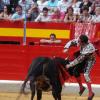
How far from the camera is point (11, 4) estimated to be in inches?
446

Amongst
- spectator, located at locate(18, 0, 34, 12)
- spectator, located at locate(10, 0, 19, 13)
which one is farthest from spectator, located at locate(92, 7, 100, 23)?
spectator, located at locate(10, 0, 19, 13)

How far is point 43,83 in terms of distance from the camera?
7.58m

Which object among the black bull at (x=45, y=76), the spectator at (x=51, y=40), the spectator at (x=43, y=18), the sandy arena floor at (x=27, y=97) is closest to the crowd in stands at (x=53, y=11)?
the spectator at (x=43, y=18)

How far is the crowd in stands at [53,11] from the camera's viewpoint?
10.4 m

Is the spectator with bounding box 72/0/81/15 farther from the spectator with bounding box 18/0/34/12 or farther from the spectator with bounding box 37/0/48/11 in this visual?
the spectator with bounding box 18/0/34/12

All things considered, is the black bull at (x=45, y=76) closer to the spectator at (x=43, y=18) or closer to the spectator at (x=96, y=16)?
the spectator at (x=96, y=16)

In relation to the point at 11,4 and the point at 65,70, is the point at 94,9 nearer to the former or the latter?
the point at 11,4

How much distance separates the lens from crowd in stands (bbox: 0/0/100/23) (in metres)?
10.4

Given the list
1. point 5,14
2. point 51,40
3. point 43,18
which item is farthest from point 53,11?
point 5,14

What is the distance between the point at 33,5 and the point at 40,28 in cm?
58

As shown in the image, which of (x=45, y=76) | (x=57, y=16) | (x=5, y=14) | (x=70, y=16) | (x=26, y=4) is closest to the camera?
(x=45, y=76)

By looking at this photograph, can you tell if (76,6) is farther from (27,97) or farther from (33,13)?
(27,97)

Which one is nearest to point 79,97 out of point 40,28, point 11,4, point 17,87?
point 17,87

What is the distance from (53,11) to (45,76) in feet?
11.5
